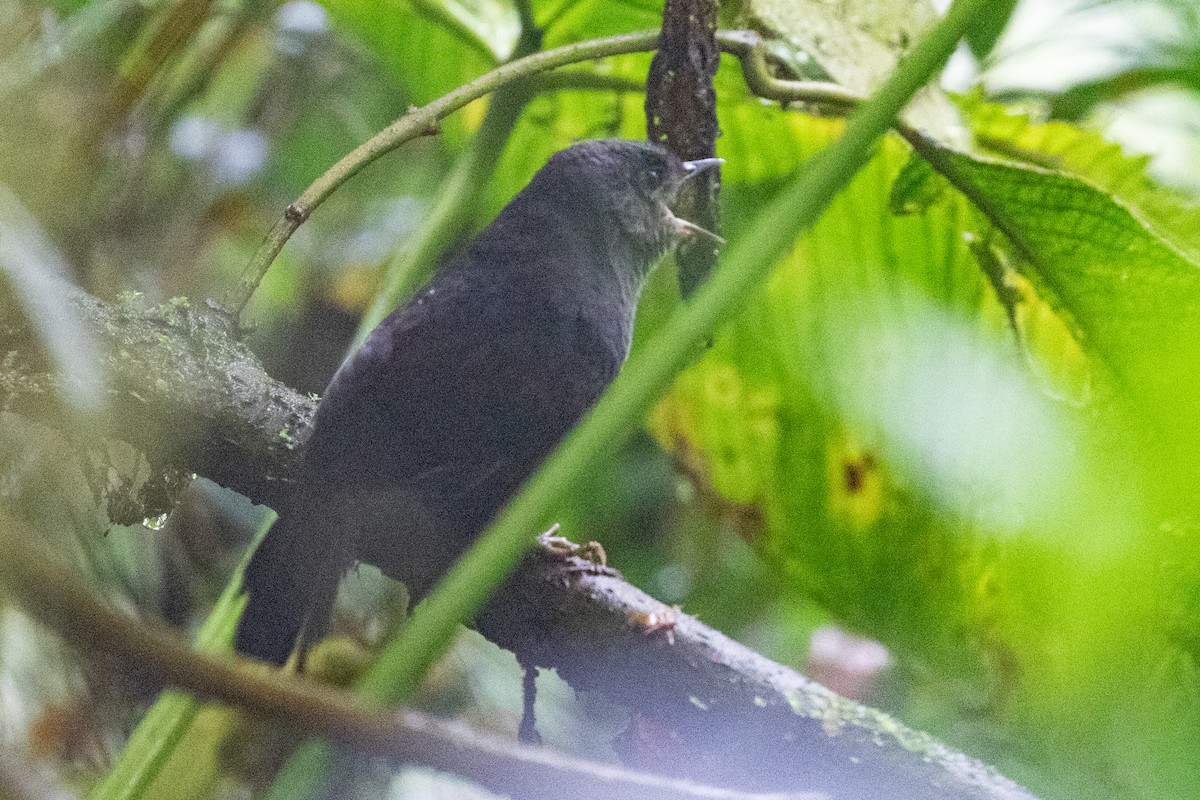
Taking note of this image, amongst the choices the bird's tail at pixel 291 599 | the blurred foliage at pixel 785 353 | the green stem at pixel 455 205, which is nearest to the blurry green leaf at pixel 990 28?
the blurred foliage at pixel 785 353

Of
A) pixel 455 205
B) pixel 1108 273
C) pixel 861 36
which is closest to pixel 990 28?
pixel 861 36

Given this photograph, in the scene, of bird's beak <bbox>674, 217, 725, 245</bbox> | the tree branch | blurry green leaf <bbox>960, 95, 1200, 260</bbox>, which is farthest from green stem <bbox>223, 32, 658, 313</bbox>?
blurry green leaf <bbox>960, 95, 1200, 260</bbox>

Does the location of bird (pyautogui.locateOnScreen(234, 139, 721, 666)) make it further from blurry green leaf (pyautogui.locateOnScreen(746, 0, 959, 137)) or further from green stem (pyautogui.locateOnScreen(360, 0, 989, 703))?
blurry green leaf (pyautogui.locateOnScreen(746, 0, 959, 137))

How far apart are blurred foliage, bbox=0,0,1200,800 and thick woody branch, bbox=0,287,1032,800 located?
0.10ft

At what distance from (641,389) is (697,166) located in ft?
0.78

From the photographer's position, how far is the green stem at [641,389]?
17.6 inches

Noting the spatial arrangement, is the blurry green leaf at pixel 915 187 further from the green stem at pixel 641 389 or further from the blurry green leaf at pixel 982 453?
the green stem at pixel 641 389

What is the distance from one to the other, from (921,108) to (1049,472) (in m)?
0.35

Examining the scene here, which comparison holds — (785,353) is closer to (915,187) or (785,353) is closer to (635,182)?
(915,187)

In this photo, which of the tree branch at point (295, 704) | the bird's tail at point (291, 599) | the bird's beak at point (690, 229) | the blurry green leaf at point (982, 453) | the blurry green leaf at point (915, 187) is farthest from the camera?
the blurry green leaf at point (915, 187)

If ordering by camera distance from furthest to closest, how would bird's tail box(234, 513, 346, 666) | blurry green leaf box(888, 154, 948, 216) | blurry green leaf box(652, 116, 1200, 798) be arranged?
blurry green leaf box(888, 154, 948, 216) → blurry green leaf box(652, 116, 1200, 798) → bird's tail box(234, 513, 346, 666)

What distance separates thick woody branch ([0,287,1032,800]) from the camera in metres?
0.60

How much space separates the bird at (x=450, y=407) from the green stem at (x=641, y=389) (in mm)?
58

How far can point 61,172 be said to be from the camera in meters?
0.65
